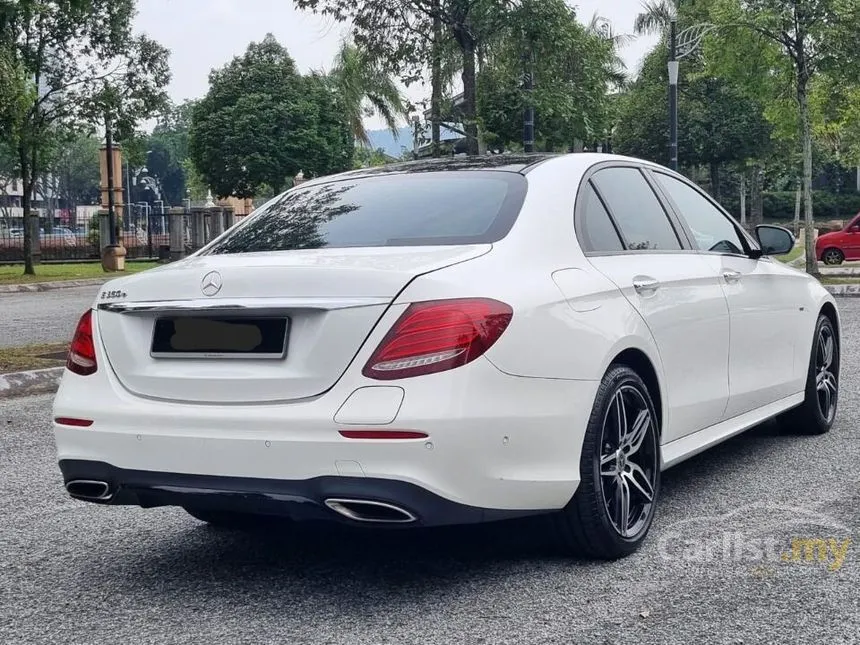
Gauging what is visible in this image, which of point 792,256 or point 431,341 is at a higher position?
point 431,341

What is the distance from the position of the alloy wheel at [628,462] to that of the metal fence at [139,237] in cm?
3889

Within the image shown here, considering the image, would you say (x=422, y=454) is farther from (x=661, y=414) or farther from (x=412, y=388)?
(x=661, y=414)

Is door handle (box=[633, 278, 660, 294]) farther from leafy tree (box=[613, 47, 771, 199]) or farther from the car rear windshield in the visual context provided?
leafy tree (box=[613, 47, 771, 199])

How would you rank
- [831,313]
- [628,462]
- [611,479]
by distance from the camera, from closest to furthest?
1. [611,479]
2. [628,462]
3. [831,313]

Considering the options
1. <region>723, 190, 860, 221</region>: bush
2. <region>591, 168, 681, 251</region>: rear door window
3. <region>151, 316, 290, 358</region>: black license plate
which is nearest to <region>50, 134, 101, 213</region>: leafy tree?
<region>723, 190, 860, 221</region>: bush

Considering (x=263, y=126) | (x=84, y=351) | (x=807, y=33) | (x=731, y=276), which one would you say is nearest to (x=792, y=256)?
(x=807, y=33)

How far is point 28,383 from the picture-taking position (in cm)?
962

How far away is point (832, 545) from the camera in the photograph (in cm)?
441

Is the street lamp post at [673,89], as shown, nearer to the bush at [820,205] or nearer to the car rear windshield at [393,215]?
the car rear windshield at [393,215]

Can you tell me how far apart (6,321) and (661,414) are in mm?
13588

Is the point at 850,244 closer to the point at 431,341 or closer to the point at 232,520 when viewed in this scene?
the point at 232,520

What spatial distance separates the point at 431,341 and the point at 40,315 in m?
15.0

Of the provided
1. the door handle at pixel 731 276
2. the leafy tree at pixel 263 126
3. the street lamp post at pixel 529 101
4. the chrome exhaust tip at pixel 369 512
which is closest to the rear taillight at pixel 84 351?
the chrome exhaust tip at pixel 369 512

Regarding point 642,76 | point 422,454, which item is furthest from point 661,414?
point 642,76
